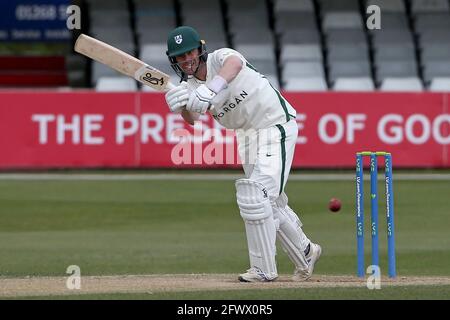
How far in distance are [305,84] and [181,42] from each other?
14.9 metres

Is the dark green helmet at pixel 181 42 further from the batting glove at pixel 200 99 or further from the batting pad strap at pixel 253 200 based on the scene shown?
the batting pad strap at pixel 253 200

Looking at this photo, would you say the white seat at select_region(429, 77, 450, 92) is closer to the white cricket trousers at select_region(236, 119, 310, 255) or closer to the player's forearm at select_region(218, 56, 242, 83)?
the white cricket trousers at select_region(236, 119, 310, 255)

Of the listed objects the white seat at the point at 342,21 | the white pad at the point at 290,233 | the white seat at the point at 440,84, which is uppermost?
the white seat at the point at 342,21

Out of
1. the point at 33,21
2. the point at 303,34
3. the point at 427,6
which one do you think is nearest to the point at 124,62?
the point at 33,21

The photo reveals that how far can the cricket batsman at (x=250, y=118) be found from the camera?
9.24 metres

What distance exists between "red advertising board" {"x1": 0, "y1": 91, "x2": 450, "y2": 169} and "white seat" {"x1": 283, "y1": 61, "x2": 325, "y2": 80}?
3.07 meters

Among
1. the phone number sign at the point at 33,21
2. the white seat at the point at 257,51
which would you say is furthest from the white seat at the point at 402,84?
the phone number sign at the point at 33,21

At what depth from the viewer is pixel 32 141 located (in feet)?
70.5

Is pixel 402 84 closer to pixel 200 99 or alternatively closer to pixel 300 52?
pixel 300 52

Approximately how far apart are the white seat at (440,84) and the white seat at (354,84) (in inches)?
43.3
